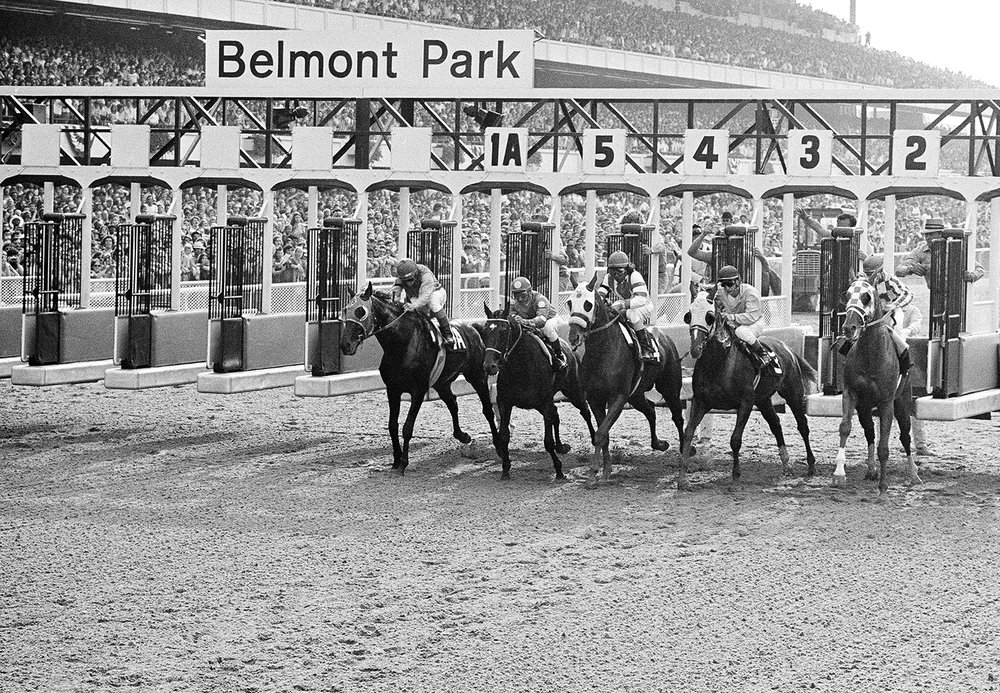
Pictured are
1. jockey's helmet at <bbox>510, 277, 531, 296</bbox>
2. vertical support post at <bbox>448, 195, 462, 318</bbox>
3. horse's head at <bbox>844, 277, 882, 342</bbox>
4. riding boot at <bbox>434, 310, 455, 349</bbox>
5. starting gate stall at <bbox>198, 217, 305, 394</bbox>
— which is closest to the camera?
horse's head at <bbox>844, 277, 882, 342</bbox>

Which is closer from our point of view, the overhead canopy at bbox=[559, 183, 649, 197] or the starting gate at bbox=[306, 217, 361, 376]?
the starting gate at bbox=[306, 217, 361, 376]

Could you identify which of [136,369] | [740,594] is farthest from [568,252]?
[740,594]

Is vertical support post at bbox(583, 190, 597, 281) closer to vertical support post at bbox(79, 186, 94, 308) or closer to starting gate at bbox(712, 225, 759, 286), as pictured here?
starting gate at bbox(712, 225, 759, 286)

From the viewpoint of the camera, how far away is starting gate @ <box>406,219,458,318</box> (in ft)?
41.7

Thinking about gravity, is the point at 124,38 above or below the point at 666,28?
below

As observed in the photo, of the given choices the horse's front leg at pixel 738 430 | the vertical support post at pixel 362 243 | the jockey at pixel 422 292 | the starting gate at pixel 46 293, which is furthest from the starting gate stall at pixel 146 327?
the horse's front leg at pixel 738 430

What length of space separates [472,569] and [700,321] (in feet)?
10.6

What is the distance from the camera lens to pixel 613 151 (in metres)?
13.9

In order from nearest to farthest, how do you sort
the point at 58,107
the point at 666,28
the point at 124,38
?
the point at 58,107
the point at 124,38
the point at 666,28

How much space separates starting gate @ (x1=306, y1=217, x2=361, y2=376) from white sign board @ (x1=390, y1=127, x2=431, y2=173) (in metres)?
1.54

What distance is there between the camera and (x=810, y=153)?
13.3 m

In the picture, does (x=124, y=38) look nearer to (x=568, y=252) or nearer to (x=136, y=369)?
(x=568, y=252)

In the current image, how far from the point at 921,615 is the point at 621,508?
9.19 feet

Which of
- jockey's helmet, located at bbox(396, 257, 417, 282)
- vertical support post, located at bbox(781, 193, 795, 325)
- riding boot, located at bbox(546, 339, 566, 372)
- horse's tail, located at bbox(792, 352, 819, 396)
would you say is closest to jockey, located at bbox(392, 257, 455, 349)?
jockey's helmet, located at bbox(396, 257, 417, 282)
